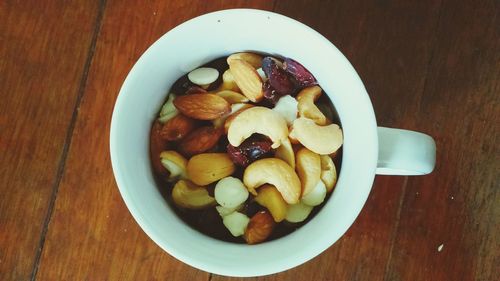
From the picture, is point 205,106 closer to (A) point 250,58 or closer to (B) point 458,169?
(A) point 250,58

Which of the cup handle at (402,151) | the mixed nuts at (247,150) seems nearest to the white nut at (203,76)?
the mixed nuts at (247,150)

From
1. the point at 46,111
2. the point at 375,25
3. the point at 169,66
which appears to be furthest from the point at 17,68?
the point at 375,25

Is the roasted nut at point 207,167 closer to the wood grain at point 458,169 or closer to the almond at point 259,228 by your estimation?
the almond at point 259,228

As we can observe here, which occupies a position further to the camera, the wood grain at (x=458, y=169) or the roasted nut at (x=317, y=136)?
the wood grain at (x=458, y=169)

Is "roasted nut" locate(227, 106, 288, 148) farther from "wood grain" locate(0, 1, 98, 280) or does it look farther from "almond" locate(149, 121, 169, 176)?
"wood grain" locate(0, 1, 98, 280)

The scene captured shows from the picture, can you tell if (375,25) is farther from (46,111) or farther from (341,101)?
(46,111)

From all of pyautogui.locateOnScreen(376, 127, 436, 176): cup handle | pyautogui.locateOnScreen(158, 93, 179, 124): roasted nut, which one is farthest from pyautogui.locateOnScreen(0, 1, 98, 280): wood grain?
pyautogui.locateOnScreen(376, 127, 436, 176): cup handle

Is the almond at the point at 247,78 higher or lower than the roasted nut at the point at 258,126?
higher
